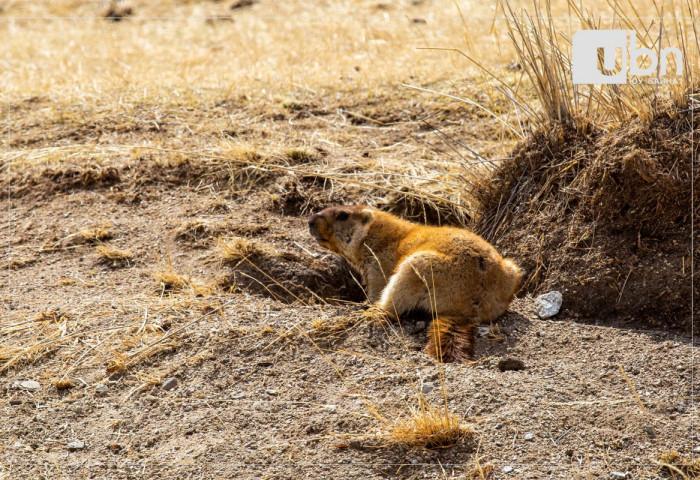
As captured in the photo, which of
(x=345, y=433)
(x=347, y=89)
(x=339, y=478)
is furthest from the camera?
(x=347, y=89)

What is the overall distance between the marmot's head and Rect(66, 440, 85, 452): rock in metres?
2.47

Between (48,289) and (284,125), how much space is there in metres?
3.15

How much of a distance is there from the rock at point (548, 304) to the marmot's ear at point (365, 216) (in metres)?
1.42

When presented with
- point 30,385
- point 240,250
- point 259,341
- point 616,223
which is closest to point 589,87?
point 616,223

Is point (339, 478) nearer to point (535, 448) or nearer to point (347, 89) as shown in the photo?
point (535, 448)

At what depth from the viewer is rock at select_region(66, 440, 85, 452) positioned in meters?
4.29

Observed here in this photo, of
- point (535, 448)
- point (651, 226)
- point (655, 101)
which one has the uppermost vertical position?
point (655, 101)

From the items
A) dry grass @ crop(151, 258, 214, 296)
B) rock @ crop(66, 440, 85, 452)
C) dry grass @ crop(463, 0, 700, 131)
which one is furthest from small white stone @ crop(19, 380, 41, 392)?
dry grass @ crop(463, 0, 700, 131)

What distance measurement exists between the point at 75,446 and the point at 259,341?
1.28m

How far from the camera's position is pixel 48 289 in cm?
604

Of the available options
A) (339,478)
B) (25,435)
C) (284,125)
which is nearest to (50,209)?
(284,125)

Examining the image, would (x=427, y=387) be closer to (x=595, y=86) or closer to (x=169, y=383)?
(x=169, y=383)

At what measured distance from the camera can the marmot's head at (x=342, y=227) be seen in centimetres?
605

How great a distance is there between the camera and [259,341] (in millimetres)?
5078
